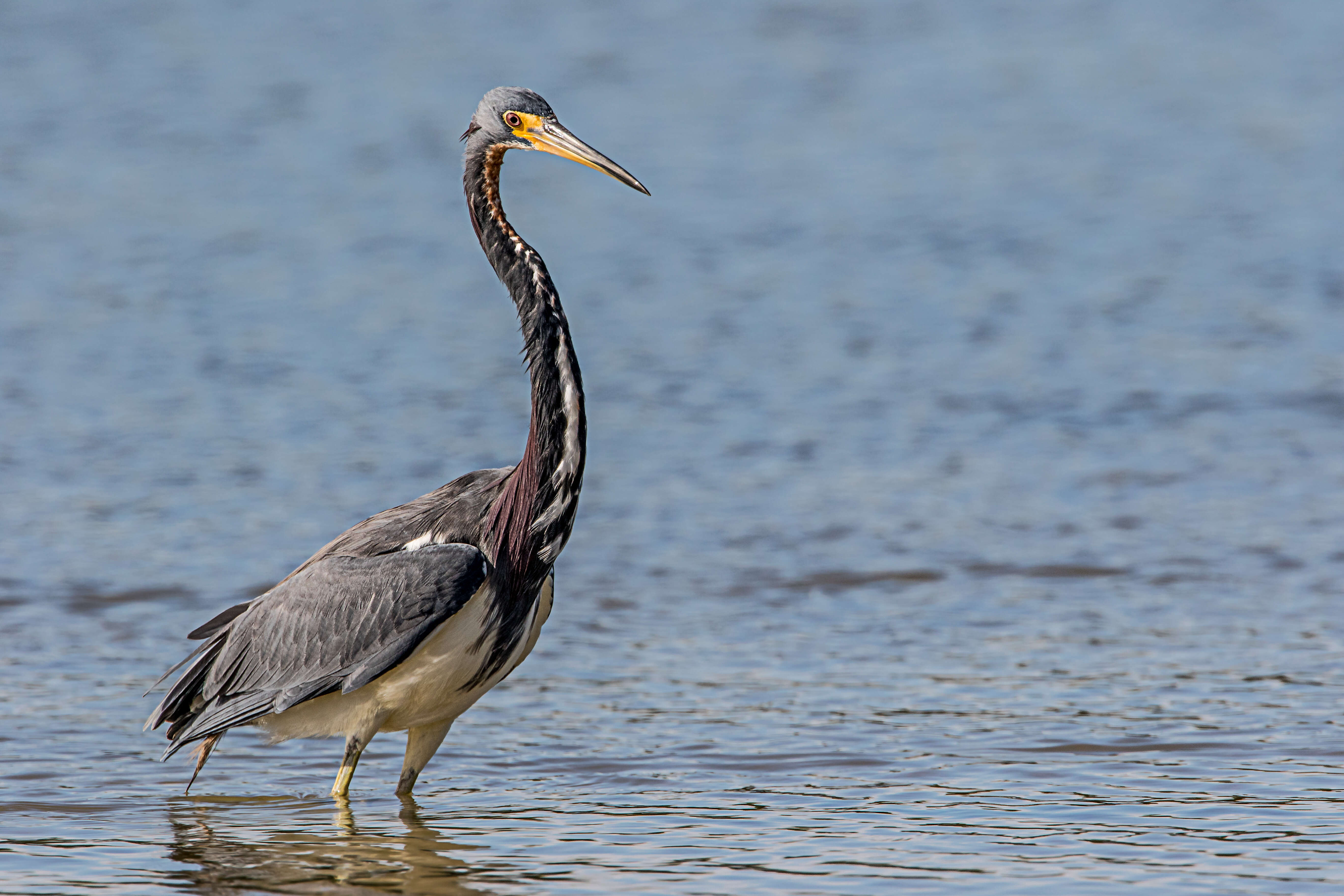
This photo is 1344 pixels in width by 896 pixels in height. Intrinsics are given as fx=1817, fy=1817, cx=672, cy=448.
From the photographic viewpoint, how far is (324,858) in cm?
638

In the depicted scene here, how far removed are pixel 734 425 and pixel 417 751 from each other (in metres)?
7.03

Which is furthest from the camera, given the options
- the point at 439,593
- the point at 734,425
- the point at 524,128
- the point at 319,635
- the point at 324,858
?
the point at 734,425

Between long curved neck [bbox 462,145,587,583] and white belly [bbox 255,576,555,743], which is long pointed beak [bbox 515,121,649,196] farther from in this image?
white belly [bbox 255,576,555,743]

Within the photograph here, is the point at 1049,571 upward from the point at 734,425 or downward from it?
downward

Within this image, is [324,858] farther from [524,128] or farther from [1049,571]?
[1049,571]

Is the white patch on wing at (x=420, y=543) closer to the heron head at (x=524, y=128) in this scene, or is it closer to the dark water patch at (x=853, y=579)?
the heron head at (x=524, y=128)

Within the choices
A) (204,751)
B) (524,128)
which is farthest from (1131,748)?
(204,751)

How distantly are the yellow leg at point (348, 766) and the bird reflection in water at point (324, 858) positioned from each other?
5cm

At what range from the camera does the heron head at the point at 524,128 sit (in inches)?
277

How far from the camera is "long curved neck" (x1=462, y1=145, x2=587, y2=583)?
6750 mm

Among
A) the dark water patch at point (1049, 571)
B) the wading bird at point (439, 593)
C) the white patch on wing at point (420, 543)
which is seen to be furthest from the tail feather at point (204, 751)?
the dark water patch at point (1049, 571)

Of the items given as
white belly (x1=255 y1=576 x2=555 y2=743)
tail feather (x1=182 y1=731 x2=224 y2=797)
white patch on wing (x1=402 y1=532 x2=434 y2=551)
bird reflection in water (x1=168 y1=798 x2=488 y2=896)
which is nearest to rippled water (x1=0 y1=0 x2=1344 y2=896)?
bird reflection in water (x1=168 y1=798 x2=488 y2=896)

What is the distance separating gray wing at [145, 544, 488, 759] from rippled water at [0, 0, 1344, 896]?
1.38 ft

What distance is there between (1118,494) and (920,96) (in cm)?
1301
